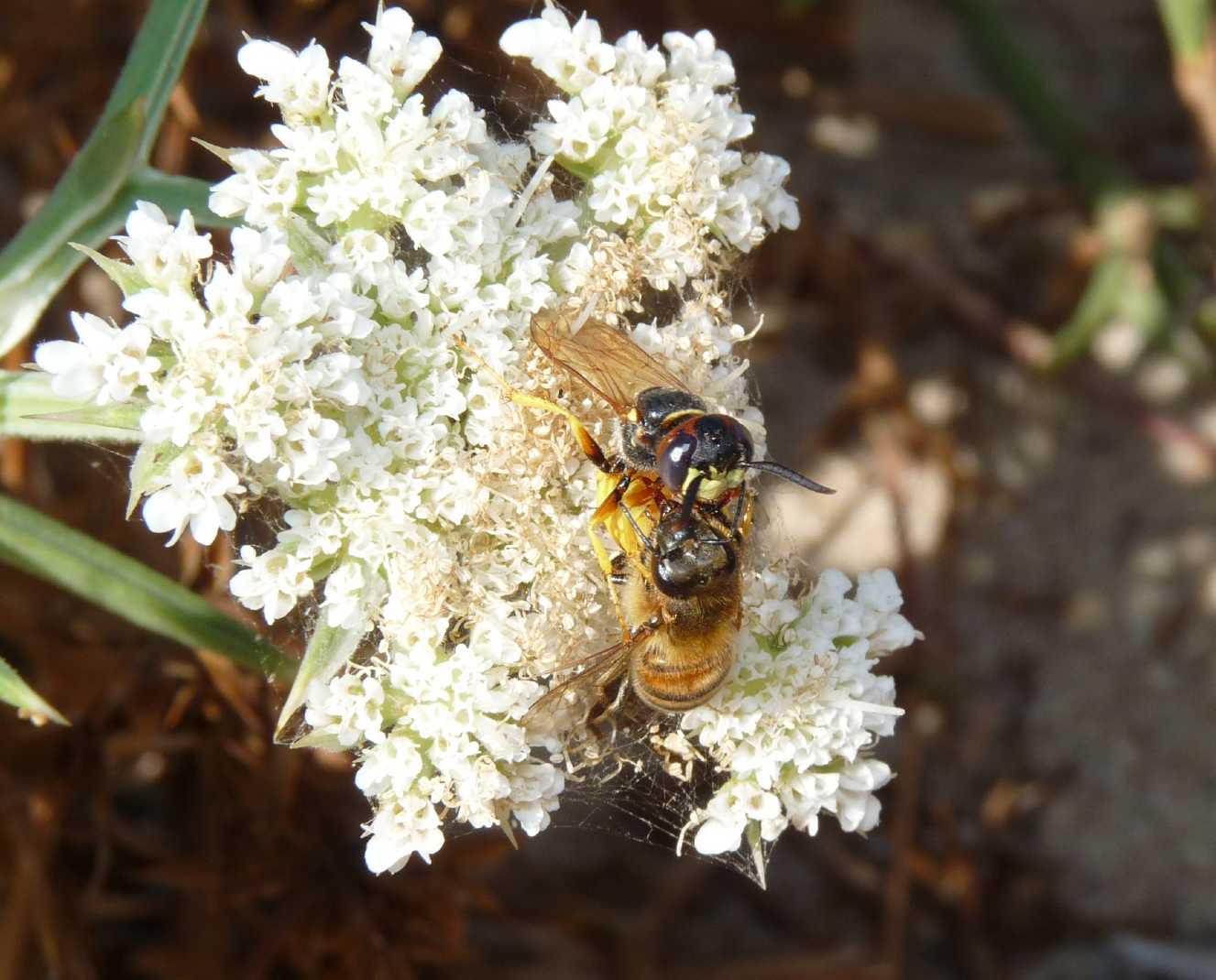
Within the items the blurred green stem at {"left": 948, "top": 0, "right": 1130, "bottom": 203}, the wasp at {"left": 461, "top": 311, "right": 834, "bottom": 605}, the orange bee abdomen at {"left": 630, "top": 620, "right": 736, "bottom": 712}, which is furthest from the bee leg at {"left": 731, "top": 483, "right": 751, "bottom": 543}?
the blurred green stem at {"left": 948, "top": 0, "right": 1130, "bottom": 203}

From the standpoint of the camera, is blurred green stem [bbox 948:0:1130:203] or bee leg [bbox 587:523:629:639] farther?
blurred green stem [bbox 948:0:1130:203]

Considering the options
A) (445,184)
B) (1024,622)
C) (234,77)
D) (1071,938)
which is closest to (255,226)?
(445,184)

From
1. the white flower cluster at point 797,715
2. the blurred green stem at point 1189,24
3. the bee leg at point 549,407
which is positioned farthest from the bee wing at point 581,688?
the blurred green stem at point 1189,24

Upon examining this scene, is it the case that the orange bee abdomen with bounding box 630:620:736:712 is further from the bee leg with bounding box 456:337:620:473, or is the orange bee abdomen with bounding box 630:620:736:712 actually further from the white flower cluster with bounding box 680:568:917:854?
the bee leg with bounding box 456:337:620:473

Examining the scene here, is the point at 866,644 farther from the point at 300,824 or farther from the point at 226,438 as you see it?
the point at 300,824

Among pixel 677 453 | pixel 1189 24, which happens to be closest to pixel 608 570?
pixel 677 453

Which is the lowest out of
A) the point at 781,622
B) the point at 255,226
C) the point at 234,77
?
the point at 781,622
